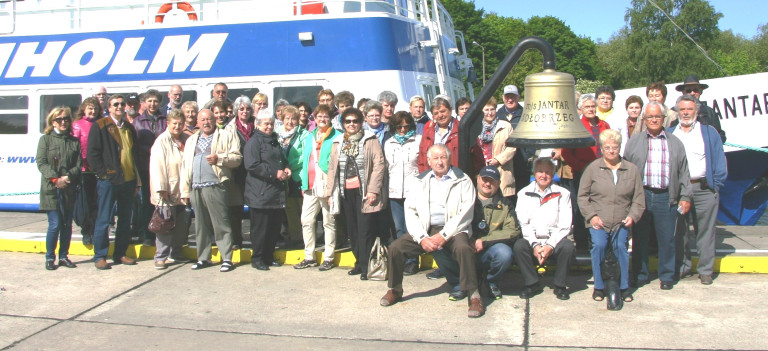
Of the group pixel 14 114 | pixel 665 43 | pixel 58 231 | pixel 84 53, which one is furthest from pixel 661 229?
pixel 665 43

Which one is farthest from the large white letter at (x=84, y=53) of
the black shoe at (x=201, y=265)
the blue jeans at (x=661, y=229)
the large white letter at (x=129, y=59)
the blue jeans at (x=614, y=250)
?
the blue jeans at (x=661, y=229)

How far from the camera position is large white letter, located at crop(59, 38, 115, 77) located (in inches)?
432

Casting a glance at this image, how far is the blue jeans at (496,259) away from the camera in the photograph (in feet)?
20.4

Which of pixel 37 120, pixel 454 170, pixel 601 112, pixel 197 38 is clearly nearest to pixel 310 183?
pixel 454 170

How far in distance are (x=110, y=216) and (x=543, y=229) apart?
14.8 feet

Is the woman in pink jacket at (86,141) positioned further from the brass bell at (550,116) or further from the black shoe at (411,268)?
the brass bell at (550,116)

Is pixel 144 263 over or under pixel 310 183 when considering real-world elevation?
under

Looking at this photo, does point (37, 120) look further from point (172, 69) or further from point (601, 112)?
point (601, 112)

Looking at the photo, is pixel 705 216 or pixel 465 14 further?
pixel 465 14

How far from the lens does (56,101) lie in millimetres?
11242

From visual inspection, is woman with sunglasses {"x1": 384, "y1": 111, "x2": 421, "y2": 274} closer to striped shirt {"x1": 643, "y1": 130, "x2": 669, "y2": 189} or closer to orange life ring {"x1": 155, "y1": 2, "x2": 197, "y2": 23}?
striped shirt {"x1": 643, "y1": 130, "x2": 669, "y2": 189}

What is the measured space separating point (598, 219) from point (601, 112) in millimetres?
2320

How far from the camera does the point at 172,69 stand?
10.7 meters

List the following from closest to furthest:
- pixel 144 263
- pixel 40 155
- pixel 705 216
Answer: pixel 705 216, pixel 40 155, pixel 144 263
